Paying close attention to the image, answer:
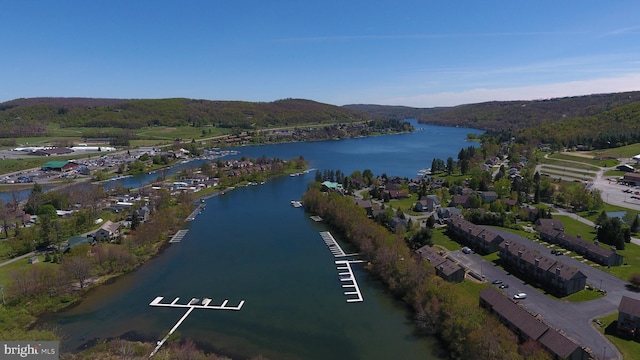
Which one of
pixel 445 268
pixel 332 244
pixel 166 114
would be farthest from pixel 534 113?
pixel 445 268

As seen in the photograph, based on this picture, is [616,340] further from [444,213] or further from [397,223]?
[444,213]

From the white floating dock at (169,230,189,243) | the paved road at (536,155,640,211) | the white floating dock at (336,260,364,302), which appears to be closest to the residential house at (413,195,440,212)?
the white floating dock at (336,260,364,302)

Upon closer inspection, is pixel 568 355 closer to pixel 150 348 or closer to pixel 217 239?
pixel 150 348

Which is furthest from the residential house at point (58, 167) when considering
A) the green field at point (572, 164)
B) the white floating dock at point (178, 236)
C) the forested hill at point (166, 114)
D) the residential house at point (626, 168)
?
the residential house at point (626, 168)

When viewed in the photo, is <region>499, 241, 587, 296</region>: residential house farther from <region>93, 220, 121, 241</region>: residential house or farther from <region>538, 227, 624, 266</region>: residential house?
<region>93, 220, 121, 241</region>: residential house

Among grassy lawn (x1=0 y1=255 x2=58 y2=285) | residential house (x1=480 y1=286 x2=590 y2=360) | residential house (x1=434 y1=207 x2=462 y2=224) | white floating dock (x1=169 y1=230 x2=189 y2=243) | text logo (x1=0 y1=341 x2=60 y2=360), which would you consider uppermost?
text logo (x1=0 y1=341 x2=60 y2=360)

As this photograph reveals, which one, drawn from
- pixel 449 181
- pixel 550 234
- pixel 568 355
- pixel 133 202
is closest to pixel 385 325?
pixel 568 355
